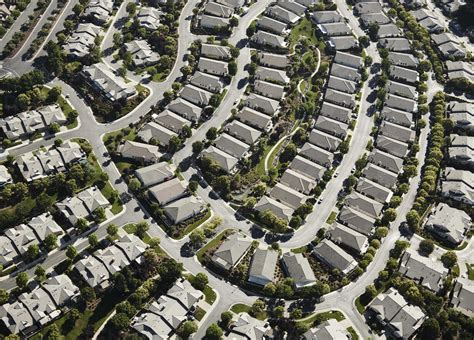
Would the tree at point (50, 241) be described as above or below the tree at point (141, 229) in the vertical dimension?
below

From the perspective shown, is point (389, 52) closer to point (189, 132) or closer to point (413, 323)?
point (189, 132)

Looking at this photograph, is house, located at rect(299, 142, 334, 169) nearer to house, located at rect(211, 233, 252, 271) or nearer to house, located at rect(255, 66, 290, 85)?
house, located at rect(255, 66, 290, 85)

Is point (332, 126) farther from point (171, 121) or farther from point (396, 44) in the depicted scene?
point (396, 44)

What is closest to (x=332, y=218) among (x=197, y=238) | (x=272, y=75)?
(x=197, y=238)

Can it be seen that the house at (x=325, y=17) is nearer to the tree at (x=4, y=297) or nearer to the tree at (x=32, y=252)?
the tree at (x=32, y=252)

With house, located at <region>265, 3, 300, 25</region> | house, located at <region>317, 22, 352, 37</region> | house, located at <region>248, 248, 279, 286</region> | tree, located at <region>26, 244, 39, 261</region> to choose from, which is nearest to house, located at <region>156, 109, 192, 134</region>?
house, located at <region>248, 248, 279, 286</region>

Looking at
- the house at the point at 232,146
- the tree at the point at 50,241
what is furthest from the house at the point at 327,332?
the tree at the point at 50,241

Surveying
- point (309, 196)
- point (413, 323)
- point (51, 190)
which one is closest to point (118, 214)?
point (51, 190)
